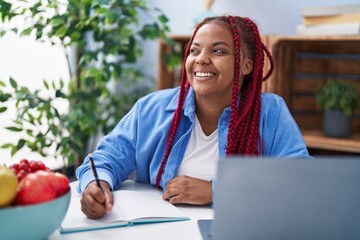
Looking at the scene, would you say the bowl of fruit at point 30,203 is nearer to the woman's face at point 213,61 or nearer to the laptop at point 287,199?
the laptop at point 287,199

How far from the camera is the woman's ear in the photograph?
4.90ft

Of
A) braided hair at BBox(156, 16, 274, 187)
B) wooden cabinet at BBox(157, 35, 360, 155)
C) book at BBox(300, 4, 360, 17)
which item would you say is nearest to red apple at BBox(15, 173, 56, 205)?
braided hair at BBox(156, 16, 274, 187)

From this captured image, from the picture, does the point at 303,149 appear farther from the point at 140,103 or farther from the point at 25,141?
the point at 25,141

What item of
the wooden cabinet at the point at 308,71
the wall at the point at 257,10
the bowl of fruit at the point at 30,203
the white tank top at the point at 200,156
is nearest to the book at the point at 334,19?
the wooden cabinet at the point at 308,71

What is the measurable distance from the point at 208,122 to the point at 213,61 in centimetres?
21

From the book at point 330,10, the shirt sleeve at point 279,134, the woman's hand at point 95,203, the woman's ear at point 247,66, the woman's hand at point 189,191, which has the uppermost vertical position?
the book at point 330,10

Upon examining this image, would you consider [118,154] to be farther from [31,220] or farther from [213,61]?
[31,220]

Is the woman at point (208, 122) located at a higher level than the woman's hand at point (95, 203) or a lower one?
higher

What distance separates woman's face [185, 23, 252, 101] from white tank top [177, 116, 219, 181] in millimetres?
143

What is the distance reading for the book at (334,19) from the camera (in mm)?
1972

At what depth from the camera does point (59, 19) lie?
1.98m

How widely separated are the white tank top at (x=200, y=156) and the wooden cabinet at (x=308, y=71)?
823mm

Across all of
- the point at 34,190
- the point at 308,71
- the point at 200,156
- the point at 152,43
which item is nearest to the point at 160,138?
the point at 200,156

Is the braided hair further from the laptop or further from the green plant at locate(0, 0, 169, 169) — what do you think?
the green plant at locate(0, 0, 169, 169)
